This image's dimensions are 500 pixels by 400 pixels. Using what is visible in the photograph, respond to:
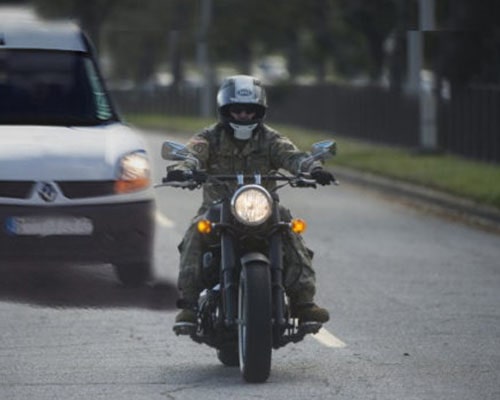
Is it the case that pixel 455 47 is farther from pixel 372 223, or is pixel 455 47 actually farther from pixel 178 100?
pixel 178 100

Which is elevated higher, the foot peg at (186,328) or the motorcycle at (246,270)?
the motorcycle at (246,270)

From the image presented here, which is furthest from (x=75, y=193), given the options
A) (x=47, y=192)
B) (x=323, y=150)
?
(x=323, y=150)

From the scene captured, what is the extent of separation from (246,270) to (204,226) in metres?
0.46

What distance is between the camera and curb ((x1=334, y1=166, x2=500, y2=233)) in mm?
19891

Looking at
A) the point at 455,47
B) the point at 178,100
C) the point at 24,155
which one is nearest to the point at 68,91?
the point at 24,155

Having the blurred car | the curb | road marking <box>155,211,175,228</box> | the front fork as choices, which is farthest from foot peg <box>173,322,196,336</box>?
the curb

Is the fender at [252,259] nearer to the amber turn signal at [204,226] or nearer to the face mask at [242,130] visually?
the amber turn signal at [204,226]

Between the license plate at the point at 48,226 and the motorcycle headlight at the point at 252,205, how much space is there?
12.9ft

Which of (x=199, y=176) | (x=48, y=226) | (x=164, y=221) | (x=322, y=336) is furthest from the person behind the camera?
(x=164, y=221)

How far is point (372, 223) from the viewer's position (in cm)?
1966

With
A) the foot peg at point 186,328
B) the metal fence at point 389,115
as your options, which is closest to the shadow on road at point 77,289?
the foot peg at point 186,328

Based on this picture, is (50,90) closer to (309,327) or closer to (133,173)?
(133,173)

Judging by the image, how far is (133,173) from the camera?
42.6 feet

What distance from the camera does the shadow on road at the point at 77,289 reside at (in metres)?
12.6
